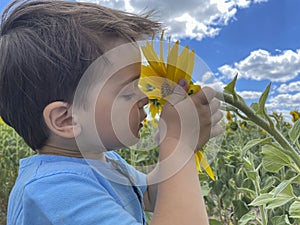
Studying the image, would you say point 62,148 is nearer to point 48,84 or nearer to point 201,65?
point 48,84

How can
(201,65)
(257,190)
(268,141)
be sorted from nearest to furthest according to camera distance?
(201,65) → (268,141) → (257,190)

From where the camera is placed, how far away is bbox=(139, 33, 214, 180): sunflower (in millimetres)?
699

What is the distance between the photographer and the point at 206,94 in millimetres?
713

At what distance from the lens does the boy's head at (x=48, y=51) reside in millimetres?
750

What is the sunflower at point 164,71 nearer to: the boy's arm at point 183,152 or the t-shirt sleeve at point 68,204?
the boy's arm at point 183,152

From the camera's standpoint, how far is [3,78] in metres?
0.80

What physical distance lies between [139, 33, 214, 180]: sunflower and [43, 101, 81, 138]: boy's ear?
0.41 ft

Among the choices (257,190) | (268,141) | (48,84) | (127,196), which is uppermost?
(48,84)

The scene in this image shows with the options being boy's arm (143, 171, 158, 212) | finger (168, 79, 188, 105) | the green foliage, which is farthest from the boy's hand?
Answer: the green foliage

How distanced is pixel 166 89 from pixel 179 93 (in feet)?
0.09

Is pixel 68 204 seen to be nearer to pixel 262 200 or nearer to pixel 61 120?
pixel 61 120

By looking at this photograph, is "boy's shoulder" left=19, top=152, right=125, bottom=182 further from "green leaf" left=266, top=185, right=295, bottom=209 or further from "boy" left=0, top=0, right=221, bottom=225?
"green leaf" left=266, top=185, right=295, bottom=209

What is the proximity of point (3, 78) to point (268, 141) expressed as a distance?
47 cm

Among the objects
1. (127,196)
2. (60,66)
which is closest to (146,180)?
(127,196)
